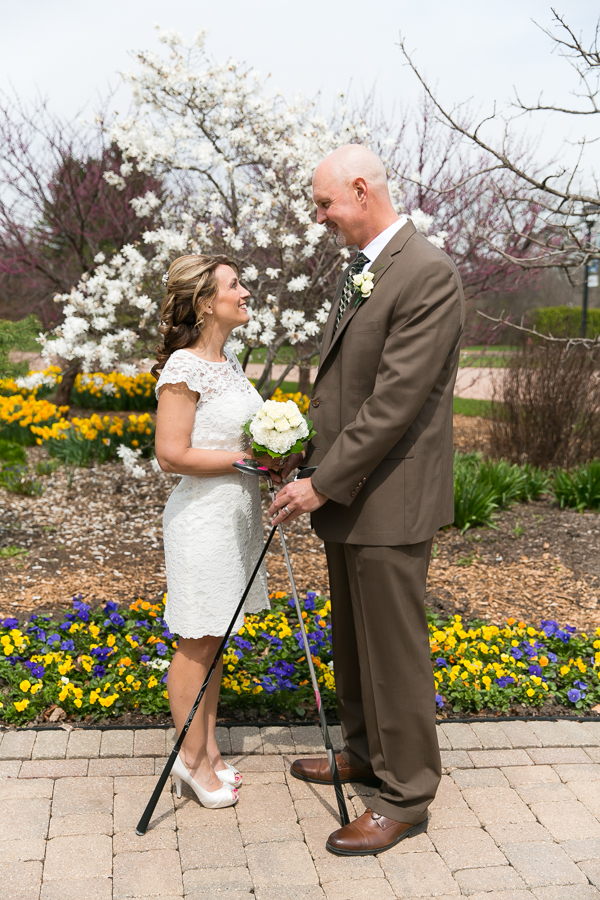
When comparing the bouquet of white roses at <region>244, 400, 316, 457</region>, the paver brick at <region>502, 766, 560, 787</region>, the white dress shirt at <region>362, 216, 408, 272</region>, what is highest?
the white dress shirt at <region>362, 216, 408, 272</region>

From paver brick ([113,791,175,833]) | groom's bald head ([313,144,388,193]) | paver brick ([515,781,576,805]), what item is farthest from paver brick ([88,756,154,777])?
groom's bald head ([313,144,388,193])

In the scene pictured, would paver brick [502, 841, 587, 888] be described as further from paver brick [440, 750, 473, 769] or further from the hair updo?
the hair updo

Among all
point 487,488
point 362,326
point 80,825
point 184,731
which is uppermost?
point 362,326

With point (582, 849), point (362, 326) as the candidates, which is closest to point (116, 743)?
point (582, 849)

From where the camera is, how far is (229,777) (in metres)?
2.79

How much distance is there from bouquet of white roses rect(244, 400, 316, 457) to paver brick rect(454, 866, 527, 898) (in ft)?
4.68

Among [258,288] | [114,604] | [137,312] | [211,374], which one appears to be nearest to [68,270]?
[137,312]

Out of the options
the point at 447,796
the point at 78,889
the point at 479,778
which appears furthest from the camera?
the point at 479,778

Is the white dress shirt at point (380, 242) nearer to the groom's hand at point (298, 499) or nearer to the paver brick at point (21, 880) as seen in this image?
the groom's hand at point (298, 499)

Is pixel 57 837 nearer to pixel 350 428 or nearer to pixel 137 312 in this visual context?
pixel 350 428

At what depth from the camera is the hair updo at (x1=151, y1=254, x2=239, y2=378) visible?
8.39 feet

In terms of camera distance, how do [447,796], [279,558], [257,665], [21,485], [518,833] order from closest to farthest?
[518,833], [447,796], [257,665], [279,558], [21,485]

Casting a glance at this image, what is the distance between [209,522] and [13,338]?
2.79 metres

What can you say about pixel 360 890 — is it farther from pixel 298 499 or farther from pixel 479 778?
pixel 298 499
